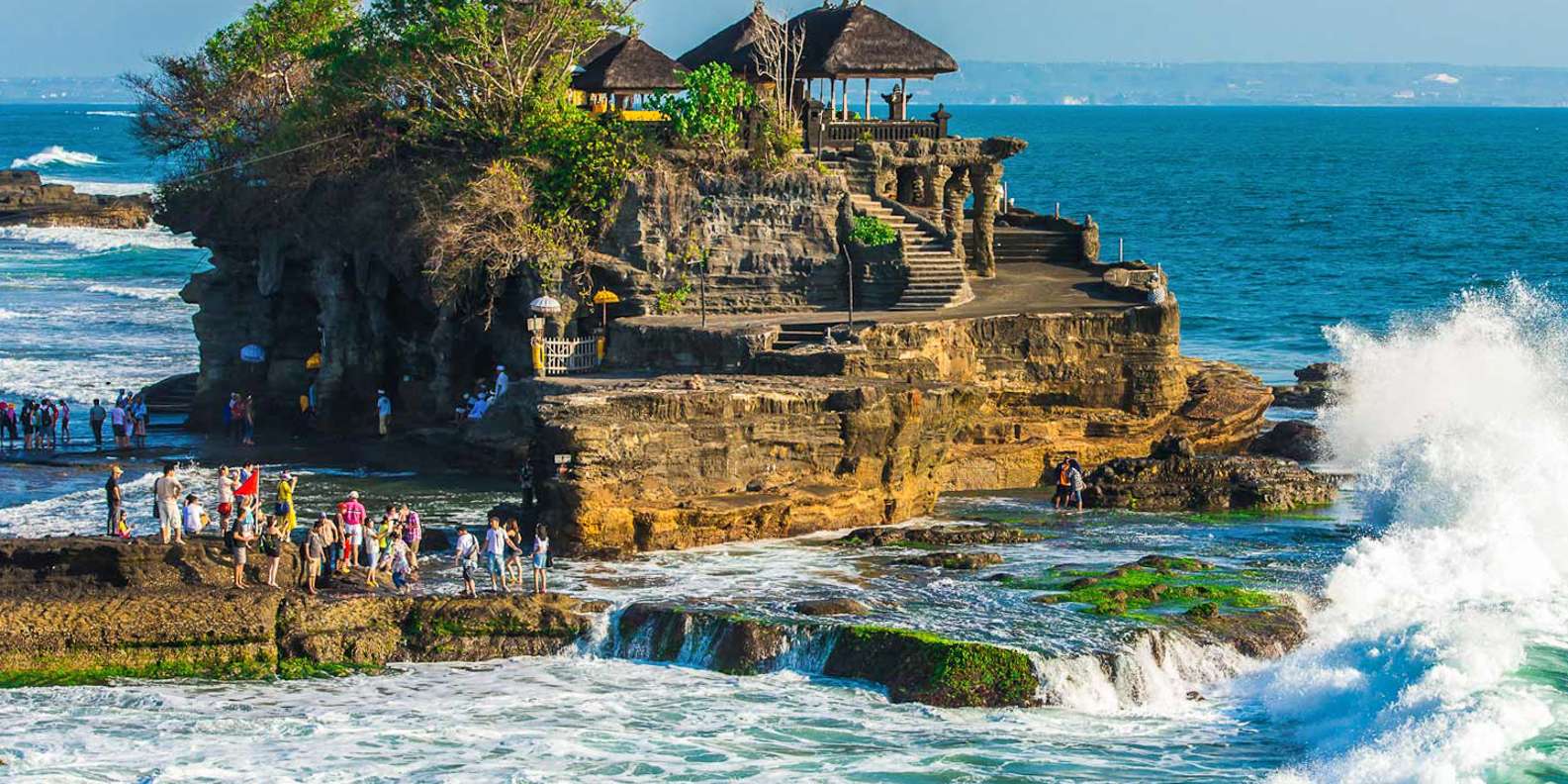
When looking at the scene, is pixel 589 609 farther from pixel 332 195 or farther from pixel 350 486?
pixel 332 195

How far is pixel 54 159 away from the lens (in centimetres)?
15088

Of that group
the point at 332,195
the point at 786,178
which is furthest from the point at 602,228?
the point at 332,195

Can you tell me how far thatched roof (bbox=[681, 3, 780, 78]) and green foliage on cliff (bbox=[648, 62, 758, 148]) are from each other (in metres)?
2.74

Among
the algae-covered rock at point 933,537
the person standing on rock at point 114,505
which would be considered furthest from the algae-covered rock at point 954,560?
the person standing on rock at point 114,505

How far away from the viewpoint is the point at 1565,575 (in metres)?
29.5

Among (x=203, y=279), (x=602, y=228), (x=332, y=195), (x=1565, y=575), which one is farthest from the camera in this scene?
(x=203, y=279)

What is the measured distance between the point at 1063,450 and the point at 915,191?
832 centimetres

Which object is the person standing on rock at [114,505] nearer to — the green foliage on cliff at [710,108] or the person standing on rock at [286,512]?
the person standing on rock at [286,512]

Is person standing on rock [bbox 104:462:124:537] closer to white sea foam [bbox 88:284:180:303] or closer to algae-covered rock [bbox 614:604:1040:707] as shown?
algae-covered rock [bbox 614:604:1040:707]

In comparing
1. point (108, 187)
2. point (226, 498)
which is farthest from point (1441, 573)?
point (108, 187)

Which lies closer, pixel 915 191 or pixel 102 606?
pixel 102 606

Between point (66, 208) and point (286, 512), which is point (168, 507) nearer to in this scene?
point (286, 512)

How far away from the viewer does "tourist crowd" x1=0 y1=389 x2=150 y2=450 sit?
40.8 m

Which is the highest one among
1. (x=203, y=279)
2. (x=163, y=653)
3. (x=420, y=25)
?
(x=420, y=25)
